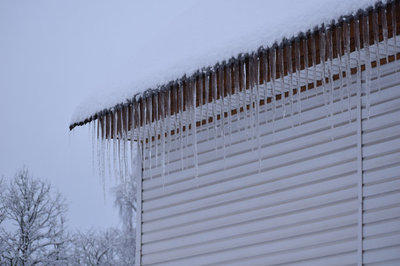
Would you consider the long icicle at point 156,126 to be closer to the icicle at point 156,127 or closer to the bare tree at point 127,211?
the icicle at point 156,127

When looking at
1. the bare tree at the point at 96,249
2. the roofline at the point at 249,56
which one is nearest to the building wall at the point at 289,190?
the roofline at the point at 249,56

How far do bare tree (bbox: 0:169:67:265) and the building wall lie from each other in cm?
1609

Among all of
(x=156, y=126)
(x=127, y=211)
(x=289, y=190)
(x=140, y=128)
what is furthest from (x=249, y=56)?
(x=127, y=211)

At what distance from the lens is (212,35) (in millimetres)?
6730

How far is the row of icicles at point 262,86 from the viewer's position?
5.52m

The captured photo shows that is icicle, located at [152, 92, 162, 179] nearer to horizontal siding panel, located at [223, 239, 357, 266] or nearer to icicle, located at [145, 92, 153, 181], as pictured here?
icicle, located at [145, 92, 153, 181]

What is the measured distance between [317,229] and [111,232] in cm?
2326

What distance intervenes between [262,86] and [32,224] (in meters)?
18.3

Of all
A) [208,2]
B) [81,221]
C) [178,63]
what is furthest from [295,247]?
[81,221]

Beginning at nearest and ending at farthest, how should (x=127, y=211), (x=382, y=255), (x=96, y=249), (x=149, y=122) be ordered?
1. (x=382, y=255)
2. (x=149, y=122)
3. (x=96, y=249)
4. (x=127, y=211)

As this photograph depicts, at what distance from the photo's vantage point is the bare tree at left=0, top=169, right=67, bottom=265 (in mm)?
23266

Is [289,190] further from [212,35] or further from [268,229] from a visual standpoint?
[212,35]

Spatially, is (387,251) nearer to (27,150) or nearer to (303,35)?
(303,35)

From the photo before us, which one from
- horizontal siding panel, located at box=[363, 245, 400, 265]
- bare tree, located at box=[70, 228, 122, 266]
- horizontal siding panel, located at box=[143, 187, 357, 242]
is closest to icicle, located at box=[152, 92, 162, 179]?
horizontal siding panel, located at box=[143, 187, 357, 242]
